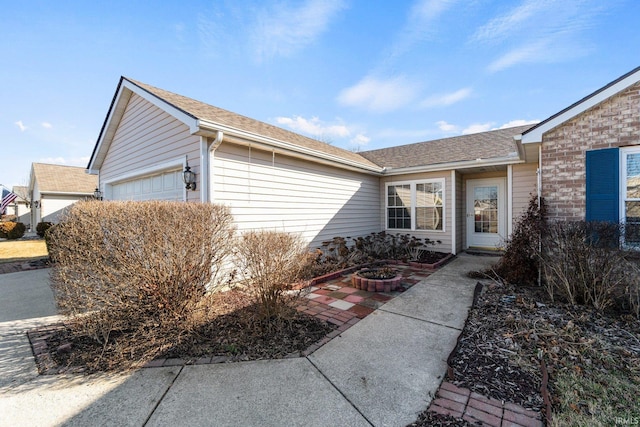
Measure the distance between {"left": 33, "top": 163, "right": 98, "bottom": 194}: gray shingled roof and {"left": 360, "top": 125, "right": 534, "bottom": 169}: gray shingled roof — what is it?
19.4 meters

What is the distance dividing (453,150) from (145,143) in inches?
400

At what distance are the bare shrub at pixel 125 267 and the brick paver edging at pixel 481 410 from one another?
9.74 ft

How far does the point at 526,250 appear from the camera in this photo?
17.8ft

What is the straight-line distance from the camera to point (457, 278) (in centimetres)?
602

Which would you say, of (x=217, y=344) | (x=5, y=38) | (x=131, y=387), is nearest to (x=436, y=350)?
(x=217, y=344)

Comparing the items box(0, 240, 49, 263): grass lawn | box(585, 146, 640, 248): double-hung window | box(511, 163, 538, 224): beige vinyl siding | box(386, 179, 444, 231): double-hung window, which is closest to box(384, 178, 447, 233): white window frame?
box(386, 179, 444, 231): double-hung window

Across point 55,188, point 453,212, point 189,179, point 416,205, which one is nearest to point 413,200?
point 416,205

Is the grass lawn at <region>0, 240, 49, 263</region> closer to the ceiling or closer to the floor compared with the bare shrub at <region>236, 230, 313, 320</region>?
closer to the floor

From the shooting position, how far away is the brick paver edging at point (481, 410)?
1.96 m

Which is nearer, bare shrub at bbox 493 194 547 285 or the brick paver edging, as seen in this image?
the brick paver edging

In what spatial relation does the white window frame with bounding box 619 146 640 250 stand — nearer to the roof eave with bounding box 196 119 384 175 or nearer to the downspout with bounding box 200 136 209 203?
the roof eave with bounding box 196 119 384 175

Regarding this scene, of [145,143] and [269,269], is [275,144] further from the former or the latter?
[145,143]

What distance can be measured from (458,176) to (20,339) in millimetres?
10582

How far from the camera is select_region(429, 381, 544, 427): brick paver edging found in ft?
6.43
